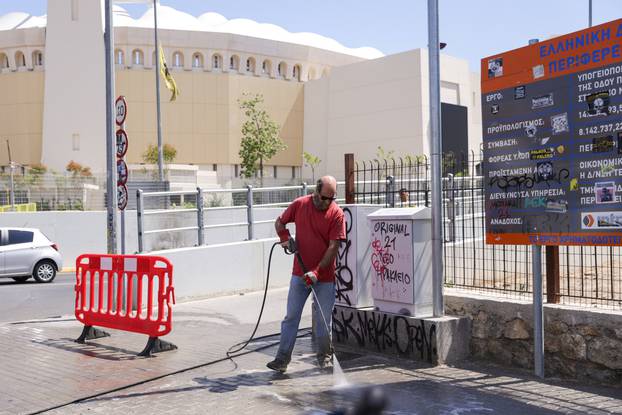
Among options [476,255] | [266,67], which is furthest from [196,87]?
[476,255]

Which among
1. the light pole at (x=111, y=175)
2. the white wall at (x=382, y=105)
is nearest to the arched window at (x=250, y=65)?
the white wall at (x=382, y=105)

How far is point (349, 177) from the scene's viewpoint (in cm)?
918

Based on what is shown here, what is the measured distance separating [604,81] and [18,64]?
218 ft

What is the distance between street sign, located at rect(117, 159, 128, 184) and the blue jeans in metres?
4.95

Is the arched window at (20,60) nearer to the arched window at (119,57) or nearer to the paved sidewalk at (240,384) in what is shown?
the arched window at (119,57)

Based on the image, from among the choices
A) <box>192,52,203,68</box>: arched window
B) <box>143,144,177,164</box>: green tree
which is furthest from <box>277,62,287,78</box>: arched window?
<box>143,144,177,164</box>: green tree

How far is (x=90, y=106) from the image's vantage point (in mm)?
54219

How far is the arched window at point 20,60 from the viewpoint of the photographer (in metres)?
64.8

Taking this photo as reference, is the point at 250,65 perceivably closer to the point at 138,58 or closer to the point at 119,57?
the point at 138,58

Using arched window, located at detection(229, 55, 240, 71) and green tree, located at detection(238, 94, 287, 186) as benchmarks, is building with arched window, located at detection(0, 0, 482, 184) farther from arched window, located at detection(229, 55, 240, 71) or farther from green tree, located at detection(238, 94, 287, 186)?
green tree, located at detection(238, 94, 287, 186)

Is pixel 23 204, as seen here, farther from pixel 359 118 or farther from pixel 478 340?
pixel 359 118

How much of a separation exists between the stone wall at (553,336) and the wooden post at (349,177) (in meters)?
2.00

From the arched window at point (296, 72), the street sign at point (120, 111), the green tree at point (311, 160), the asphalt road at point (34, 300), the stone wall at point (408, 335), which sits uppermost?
the arched window at point (296, 72)

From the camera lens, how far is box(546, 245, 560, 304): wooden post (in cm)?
712
